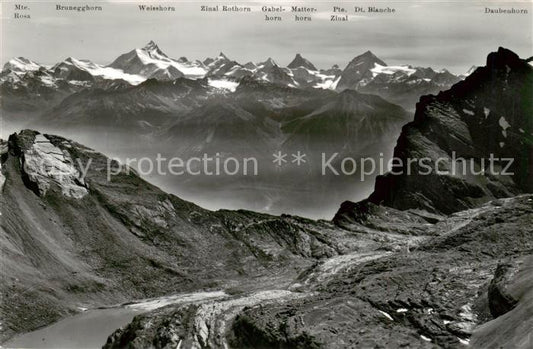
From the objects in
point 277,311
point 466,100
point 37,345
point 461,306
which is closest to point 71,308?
point 37,345

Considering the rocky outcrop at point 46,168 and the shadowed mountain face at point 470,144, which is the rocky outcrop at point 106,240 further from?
the shadowed mountain face at point 470,144

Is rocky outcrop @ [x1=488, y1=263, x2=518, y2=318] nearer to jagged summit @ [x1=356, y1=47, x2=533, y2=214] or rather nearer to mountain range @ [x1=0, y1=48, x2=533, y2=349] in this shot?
mountain range @ [x1=0, y1=48, x2=533, y2=349]

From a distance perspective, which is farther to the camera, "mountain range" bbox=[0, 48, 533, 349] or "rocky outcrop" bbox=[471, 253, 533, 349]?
"mountain range" bbox=[0, 48, 533, 349]

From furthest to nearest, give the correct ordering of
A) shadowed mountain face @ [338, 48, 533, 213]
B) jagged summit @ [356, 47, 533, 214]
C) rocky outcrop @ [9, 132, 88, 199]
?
shadowed mountain face @ [338, 48, 533, 213], jagged summit @ [356, 47, 533, 214], rocky outcrop @ [9, 132, 88, 199]

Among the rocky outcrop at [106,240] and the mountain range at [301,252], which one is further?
the rocky outcrop at [106,240]

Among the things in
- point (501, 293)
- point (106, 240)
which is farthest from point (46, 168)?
point (501, 293)

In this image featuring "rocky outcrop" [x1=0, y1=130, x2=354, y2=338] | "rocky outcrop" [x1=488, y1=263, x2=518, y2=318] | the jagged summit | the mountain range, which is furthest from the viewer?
the jagged summit

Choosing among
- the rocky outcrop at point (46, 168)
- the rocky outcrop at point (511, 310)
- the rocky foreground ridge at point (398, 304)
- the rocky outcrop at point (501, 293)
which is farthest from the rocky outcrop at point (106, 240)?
the rocky outcrop at point (511, 310)

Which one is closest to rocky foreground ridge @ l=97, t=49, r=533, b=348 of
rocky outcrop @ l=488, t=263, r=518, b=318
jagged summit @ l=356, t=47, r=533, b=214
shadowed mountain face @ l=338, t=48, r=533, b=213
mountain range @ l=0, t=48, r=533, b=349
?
rocky outcrop @ l=488, t=263, r=518, b=318

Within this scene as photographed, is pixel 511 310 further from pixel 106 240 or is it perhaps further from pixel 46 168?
pixel 46 168

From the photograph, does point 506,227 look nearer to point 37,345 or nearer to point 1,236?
point 37,345

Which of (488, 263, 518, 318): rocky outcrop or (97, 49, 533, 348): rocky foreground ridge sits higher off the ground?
(488, 263, 518, 318): rocky outcrop
